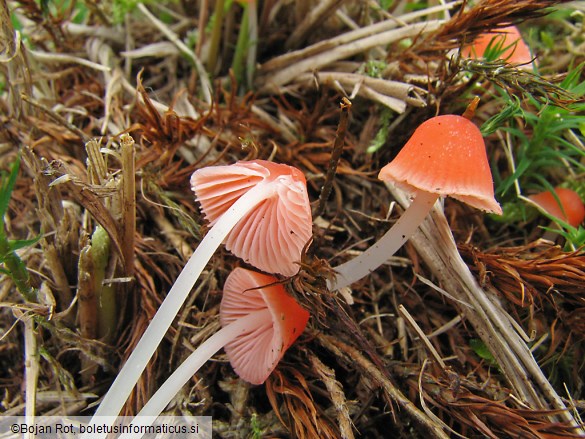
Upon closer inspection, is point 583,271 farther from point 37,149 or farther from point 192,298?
point 37,149

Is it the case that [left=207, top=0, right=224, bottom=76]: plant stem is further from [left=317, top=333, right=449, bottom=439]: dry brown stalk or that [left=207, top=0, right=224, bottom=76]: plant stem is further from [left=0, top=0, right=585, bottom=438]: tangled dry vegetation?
[left=317, top=333, right=449, bottom=439]: dry brown stalk

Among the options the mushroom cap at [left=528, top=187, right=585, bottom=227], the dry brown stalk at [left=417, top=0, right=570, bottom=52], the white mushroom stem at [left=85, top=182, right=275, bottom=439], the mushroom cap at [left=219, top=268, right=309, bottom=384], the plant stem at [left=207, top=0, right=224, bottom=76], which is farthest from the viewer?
the plant stem at [left=207, top=0, right=224, bottom=76]

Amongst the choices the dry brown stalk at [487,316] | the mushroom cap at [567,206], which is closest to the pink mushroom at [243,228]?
the dry brown stalk at [487,316]

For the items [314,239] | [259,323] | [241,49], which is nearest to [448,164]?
[314,239]

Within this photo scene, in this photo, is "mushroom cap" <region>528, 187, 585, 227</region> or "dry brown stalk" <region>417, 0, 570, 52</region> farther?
"mushroom cap" <region>528, 187, 585, 227</region>

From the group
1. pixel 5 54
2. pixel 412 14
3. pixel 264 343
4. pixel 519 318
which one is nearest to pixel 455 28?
pixel 412 14

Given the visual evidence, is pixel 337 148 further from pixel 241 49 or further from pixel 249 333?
pixel 241 49

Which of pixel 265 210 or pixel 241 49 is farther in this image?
pixel 241 49

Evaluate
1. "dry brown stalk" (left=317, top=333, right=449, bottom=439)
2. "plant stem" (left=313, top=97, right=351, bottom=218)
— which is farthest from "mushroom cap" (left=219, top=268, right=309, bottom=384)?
"plant stem" (left=313, top=97, right=351, bottom=218)
